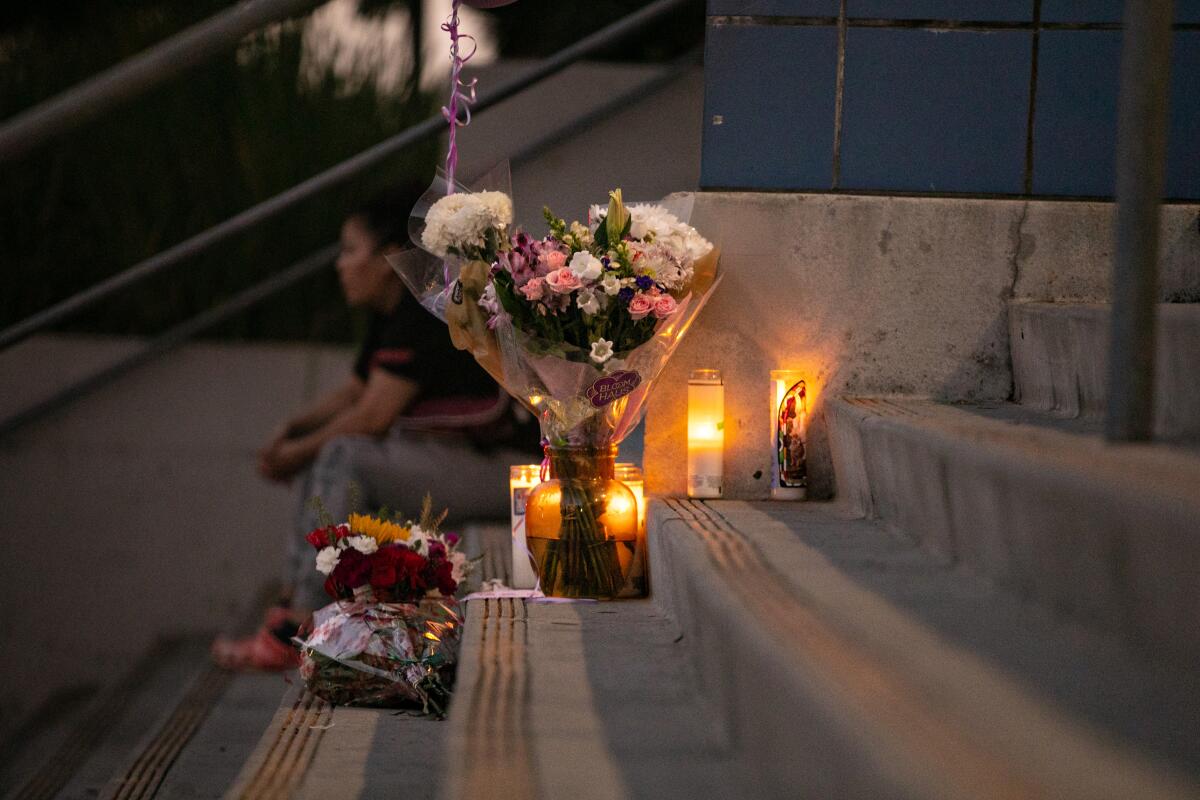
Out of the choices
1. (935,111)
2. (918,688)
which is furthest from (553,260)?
(918,688)

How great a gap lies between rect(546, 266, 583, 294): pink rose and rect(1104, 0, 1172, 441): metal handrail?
1.14 m

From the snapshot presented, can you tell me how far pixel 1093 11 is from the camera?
8.53ft

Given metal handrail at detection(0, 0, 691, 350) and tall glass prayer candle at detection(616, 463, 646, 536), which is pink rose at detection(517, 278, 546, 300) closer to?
tall glass prayer candle at detection(616, 463, 646, 536)

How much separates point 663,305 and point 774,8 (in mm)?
739

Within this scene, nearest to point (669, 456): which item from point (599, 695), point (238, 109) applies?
point (599, 695)

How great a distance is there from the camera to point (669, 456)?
2.70m

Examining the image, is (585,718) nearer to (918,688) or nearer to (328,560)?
(918,688)

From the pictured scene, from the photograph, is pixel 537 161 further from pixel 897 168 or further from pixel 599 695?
pixel 599 695

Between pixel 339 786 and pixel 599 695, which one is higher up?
pixel 599 695

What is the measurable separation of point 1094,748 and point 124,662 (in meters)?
4.12

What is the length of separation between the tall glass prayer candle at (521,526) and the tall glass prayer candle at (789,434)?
482mm

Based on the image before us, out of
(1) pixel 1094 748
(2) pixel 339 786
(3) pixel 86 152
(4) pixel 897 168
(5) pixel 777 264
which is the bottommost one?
(2) pixel 339 786

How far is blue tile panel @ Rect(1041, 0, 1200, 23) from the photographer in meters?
2.59

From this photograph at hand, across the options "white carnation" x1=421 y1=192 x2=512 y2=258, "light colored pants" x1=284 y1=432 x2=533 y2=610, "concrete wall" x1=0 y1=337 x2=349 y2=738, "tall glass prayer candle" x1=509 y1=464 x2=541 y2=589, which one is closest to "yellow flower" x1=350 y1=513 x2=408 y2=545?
"tall glass prayer candle" x1=509 y1=464 x2=541 y2=589
